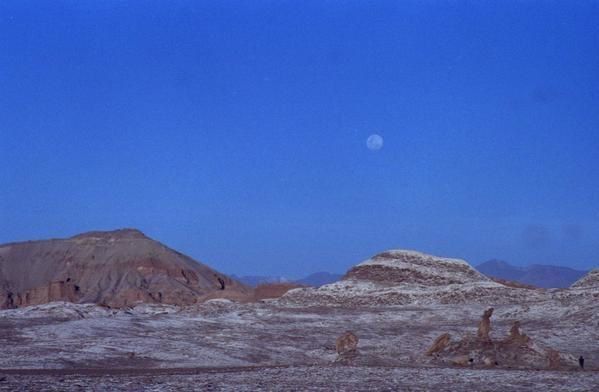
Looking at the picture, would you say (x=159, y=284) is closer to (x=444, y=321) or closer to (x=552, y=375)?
(x=444, y=321)

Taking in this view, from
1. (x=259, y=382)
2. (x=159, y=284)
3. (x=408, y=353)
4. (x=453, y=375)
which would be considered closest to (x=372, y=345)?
(x=408, y=353)

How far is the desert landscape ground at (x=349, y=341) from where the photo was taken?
77.1ft

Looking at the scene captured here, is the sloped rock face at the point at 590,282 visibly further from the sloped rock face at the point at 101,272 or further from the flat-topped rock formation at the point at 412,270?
the sloped rock face at the point at 101,272

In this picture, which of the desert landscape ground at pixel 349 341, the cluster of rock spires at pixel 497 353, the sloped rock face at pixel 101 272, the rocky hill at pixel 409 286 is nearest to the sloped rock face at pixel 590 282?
the desert landscape ground at pixel 349 341

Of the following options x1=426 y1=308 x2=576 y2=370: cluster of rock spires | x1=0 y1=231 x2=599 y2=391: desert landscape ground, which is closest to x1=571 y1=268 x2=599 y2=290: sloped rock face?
x1=0 y1=231 x2=599 y2=391: desert landscape ground

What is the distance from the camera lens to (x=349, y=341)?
34.3 metres

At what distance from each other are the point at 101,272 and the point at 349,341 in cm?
9590

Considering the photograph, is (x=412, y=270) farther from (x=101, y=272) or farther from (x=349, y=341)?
(x=101, y=272)

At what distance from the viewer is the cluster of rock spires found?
30891 millimetres

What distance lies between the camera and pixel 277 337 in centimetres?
4169

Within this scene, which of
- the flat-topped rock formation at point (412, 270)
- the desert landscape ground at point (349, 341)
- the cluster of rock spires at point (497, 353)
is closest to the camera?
the desert landscape ground at point (349, 341)

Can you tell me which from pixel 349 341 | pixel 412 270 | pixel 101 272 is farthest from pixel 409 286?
pixel 101 272

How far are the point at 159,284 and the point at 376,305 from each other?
61.7 meters

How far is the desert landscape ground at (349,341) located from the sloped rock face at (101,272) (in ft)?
144
